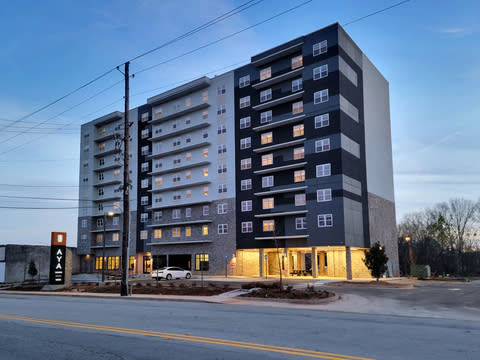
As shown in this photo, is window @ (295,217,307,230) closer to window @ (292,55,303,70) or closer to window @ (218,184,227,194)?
window @ (218,184,227,194)

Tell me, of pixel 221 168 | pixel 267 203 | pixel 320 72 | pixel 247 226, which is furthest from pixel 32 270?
pixel 320 72

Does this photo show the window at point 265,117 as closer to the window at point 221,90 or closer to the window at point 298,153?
the window at point 298,153

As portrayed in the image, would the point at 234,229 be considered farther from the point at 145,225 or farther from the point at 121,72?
the point at 121,72

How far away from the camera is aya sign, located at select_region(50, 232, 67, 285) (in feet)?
127

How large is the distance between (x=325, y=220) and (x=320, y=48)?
20.9 m

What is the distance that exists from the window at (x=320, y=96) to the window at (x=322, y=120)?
1822 mm

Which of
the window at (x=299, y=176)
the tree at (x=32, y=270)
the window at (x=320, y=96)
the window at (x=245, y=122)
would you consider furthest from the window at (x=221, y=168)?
the tree at (x=32, y=270)

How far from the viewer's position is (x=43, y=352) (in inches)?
369

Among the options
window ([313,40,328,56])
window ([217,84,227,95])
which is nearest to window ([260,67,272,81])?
window ([217,84,227,95])

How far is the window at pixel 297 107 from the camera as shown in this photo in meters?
55.4

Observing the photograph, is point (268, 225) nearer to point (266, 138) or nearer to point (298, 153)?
point (298, 153)

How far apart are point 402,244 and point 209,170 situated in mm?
50434

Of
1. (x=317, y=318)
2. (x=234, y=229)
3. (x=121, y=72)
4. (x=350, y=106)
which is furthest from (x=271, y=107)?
(x=317, y=318)

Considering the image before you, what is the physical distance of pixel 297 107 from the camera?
5581 centimetres
